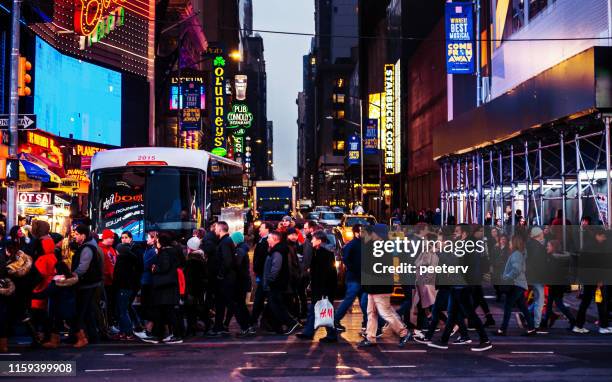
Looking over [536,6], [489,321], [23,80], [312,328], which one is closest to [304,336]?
[312,328]

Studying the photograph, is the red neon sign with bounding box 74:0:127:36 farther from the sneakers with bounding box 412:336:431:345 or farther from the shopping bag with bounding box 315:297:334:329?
the sneakers with bounding box 412:336:431:345

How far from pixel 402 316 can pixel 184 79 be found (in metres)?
44.0

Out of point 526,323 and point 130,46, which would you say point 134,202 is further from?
point 130,46

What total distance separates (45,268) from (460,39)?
27.4 m

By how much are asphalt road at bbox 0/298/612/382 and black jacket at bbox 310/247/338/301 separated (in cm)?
88

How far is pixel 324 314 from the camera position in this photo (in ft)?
44.2

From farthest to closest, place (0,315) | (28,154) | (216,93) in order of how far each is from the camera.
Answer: (216,93) → (28,154) → (0,315)

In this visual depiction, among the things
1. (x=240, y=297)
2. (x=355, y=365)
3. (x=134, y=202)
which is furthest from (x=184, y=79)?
(x=355, y=365)

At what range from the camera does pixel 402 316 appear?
600 inches

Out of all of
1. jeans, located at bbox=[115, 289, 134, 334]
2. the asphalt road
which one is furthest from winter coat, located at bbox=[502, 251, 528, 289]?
jeans, located at bbox=[115, 289, 134, 334]

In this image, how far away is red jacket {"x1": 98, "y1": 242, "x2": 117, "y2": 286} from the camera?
1451cm

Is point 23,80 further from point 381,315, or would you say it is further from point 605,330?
point 605,330

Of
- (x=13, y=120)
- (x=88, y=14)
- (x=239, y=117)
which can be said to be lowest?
(x=13, y=120)

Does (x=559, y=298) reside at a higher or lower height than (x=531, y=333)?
higher
